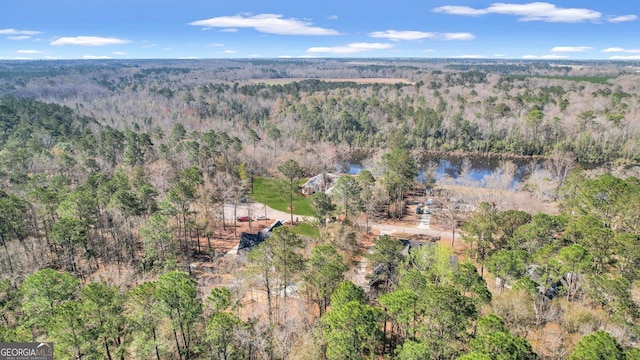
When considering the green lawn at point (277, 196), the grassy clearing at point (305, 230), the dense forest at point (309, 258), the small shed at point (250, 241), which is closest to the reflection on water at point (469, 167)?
the dense forest at point (309, 258)

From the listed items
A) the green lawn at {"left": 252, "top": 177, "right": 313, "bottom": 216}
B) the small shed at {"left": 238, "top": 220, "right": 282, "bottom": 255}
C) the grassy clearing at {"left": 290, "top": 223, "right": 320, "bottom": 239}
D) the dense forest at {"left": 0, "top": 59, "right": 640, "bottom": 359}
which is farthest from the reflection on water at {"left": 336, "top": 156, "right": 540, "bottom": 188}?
the small shed at {"left": 238, "top": 220, "right": 282, "bottom": 255}

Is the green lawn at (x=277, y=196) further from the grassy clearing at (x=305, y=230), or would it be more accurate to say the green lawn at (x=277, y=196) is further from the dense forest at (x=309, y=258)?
the grassy clearing at (x=305, y=230)

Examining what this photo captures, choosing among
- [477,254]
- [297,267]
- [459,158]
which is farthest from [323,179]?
[459,158]

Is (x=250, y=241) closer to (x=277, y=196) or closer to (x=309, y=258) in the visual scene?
(x=309, y=258)

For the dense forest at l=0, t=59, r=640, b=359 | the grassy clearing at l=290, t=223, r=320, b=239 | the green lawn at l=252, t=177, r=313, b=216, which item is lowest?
the grassy clearing at l=290, t=223, r=320, b=239

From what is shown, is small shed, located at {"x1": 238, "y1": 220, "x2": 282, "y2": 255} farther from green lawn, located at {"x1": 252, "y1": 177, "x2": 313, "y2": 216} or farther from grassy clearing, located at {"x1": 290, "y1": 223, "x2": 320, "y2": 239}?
green lawn, located at {"x1": 252, "y1": 177, "x2": 313, "y2": 216}

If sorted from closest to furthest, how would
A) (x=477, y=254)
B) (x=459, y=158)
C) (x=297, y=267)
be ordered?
(x=297, y=267) < (x=477, y=254) < (x=459, y=158)

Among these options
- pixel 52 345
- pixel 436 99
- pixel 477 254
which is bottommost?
pixel 477 254

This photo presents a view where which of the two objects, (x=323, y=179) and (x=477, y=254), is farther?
(x=323, y=179)

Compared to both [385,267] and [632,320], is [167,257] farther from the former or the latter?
[632,320]
